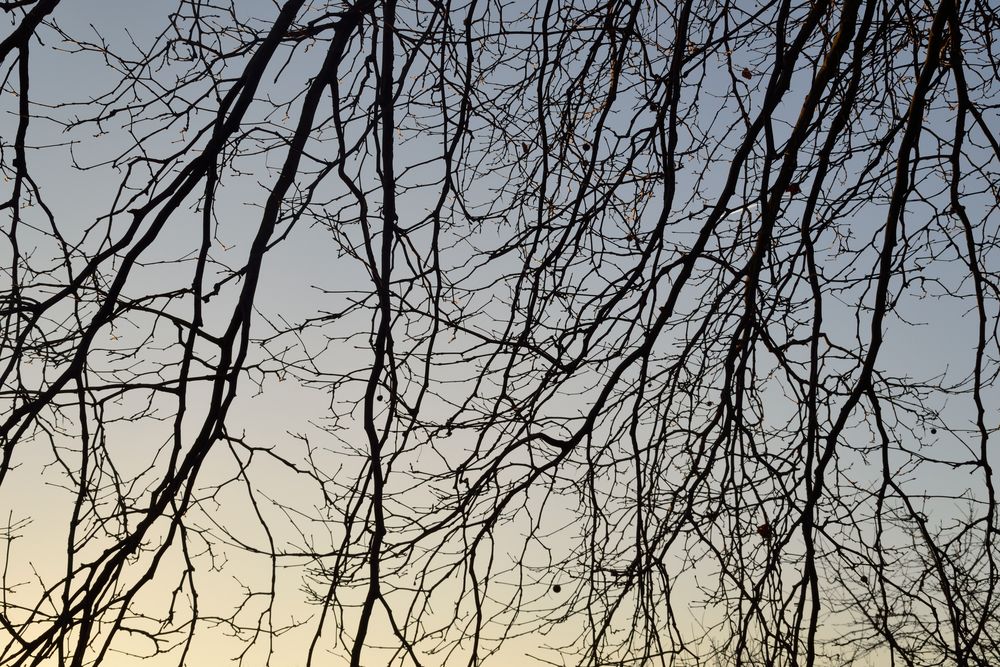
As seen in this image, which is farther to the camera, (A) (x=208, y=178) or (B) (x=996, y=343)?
(B) (x=996, y=343)

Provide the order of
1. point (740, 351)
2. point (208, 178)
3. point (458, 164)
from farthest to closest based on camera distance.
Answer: point (458, 164)
point (740, 351)
point (208, 178)

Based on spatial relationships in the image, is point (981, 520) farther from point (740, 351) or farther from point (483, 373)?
point (483, 373)

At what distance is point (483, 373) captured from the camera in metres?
2.63

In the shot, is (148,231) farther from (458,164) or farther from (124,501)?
(458,164)

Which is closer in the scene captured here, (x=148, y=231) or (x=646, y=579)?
(x=148, y=231)

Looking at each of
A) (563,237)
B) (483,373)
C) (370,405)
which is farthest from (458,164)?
(370,405)

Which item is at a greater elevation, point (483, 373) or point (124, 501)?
point (483, 373)

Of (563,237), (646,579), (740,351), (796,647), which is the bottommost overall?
(796,647)

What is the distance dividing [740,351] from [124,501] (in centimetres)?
152

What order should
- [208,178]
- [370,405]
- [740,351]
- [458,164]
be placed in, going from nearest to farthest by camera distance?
1. [370,405]
2. [208,178]
3. [740,351]
4. [458,164]

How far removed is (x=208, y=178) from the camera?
2.38m

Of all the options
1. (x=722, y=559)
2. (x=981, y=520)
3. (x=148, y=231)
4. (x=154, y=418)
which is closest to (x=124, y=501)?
(x=154, y=418)

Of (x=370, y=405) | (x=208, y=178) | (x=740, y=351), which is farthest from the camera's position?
(x=740, y=351)

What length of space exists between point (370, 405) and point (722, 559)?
3.00ft
